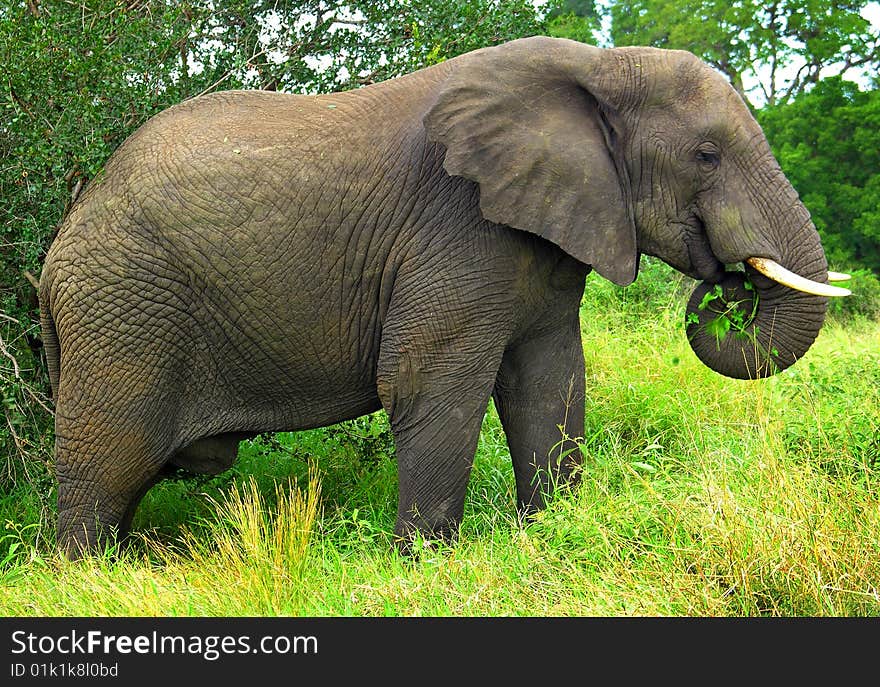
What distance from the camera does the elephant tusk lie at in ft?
15.1

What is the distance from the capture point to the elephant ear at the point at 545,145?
15.3ft

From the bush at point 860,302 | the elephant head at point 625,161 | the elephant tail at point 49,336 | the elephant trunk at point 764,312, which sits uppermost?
the elephant head at point 625,161

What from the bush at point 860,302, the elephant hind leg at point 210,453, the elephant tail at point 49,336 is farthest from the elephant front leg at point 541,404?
the bush at point 860,302

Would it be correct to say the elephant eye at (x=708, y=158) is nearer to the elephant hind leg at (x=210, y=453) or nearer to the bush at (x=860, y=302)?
the elephant hind leg at (x=210, y=453)

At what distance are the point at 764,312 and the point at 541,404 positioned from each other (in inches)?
42.2

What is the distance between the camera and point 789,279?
15.2ft

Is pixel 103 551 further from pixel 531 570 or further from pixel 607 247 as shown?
pixel 607 247

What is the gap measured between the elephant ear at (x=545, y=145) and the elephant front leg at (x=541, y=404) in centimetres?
60

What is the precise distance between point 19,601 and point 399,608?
1.61 metres

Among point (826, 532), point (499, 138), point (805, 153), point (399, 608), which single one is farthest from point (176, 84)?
point (805, 153)

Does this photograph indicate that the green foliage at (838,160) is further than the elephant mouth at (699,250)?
Yes

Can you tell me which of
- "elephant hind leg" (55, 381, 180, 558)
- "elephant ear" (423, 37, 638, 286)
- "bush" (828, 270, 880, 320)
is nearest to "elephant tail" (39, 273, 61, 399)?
"elephant hind leg" (55, 381, 180, 558)

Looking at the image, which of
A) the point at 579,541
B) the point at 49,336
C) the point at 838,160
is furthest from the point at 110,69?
the point at 838,160

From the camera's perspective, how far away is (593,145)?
4727 mm
